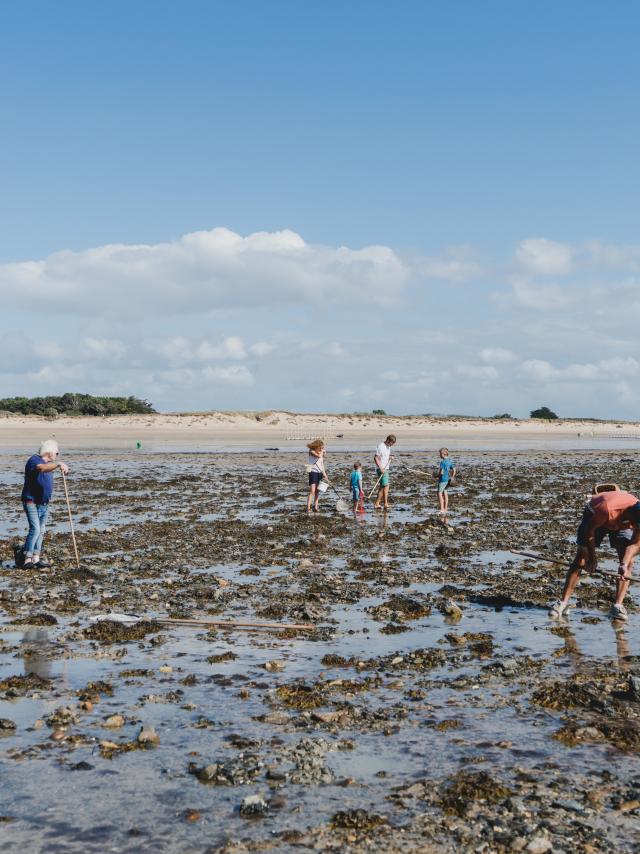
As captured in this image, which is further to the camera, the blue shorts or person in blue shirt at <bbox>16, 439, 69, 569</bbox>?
person in blue shirt at <bbox>16, 439, 69, 569</bbox>

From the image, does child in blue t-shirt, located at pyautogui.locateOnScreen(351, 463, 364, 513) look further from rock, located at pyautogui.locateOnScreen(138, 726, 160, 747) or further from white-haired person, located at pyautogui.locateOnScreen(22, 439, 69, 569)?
rock, located at pyautogui.locateOnScreen(138, 726, 160, 747)

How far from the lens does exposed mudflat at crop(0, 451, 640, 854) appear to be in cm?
603

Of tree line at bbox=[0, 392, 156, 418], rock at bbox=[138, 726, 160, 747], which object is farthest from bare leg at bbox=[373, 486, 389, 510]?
tree line at bbox=[0, 392, 156, 418]

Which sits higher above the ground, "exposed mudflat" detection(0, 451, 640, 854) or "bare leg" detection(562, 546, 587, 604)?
"bare leg" detection(562, 546, 587, 604)

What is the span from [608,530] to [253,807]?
7.81m

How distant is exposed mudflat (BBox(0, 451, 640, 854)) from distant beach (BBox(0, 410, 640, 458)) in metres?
44.2

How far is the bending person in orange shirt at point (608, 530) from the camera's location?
11.9 m

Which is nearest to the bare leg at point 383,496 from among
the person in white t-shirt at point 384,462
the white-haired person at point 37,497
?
the person in white t-shirt at point 384,462

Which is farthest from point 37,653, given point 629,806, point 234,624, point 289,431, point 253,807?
point 289,431

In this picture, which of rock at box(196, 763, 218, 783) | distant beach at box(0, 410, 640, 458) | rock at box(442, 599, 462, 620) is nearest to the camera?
rock at box(196, 763, 218, 783)

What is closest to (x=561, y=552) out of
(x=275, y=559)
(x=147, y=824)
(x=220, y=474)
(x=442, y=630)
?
(x=275, y=559)

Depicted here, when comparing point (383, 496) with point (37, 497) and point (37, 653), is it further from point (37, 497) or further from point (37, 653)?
point (37, 653)

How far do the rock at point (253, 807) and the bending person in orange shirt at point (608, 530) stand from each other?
22.4 feet

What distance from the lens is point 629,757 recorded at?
7168 millimetres
